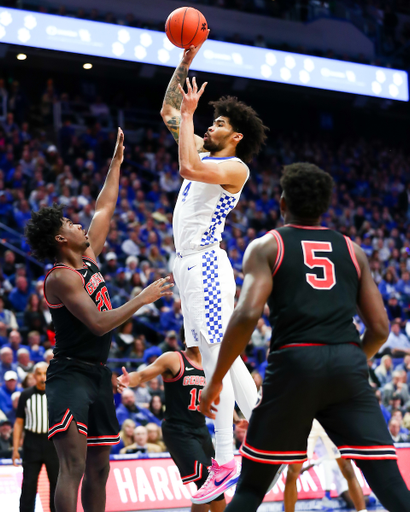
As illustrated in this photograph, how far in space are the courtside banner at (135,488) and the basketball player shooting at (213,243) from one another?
3.43 metres

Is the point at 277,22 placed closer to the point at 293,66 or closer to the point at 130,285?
the point at 293,66

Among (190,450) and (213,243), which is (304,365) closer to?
(213,243)

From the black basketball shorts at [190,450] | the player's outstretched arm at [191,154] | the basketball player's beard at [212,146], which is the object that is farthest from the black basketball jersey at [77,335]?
the black basketball shorts at [190,450]

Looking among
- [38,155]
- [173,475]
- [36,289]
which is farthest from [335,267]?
[38,155]

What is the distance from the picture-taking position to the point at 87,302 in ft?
14.2

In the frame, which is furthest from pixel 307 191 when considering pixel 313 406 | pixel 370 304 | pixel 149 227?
pixel 149 227

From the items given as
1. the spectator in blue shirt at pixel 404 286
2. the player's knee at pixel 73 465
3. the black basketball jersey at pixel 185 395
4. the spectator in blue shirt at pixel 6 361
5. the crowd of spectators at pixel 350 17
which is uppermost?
the crowd of spectators at pixel 350 17

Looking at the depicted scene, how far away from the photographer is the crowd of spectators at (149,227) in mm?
10227

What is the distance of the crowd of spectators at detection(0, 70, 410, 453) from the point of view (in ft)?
33.6

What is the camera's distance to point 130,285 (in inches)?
476

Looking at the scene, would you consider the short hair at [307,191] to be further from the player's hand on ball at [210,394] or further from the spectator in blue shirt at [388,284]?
the spectator in blue shirt at [388,284]

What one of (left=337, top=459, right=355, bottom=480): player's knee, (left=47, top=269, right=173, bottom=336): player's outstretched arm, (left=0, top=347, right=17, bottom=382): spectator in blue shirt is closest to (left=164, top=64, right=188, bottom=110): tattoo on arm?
(left=47, top=269, right=173, bottom=336): player's outstretched arm

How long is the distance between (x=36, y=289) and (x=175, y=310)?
8.37 feet

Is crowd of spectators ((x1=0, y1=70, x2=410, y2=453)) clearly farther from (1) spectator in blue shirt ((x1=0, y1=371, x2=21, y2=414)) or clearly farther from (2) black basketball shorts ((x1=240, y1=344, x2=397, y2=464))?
(2) black basketball shorts ((x1=240, y1=344, x2=397, y2=464))
